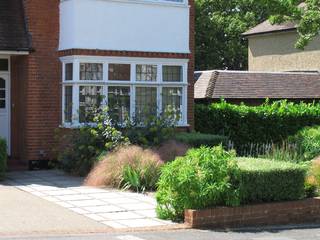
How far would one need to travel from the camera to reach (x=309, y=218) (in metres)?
11.0

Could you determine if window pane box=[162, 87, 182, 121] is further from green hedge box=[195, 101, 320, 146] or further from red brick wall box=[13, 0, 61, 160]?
red brick wall box=[13, 0, 61, 160]

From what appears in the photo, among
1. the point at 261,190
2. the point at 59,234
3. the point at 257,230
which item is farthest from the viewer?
the point at 261,190

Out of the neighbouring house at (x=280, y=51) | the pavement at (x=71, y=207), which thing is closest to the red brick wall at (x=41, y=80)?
the pavement at (x=71, y=207)

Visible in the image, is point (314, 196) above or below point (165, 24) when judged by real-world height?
below

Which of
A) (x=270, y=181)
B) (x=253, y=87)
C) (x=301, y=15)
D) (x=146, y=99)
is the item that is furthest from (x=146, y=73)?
(x=253, y=87)

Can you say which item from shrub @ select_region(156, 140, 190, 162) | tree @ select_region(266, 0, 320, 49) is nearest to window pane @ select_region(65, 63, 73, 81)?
shrub @ select_region(156, 140, 190, 162)

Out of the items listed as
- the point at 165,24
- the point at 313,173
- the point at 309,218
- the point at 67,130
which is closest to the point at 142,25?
the point at 165,24

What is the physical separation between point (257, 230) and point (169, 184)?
5.08 feet

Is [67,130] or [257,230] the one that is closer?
[257,230]

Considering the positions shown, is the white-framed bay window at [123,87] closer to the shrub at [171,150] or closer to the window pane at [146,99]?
the window pane at [146,99]

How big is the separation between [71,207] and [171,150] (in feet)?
12.2

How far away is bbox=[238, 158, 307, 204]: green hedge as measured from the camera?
10.5 m

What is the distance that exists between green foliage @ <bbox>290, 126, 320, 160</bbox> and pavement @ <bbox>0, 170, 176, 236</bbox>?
6285 mm

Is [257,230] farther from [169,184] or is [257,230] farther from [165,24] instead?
[165,24]
